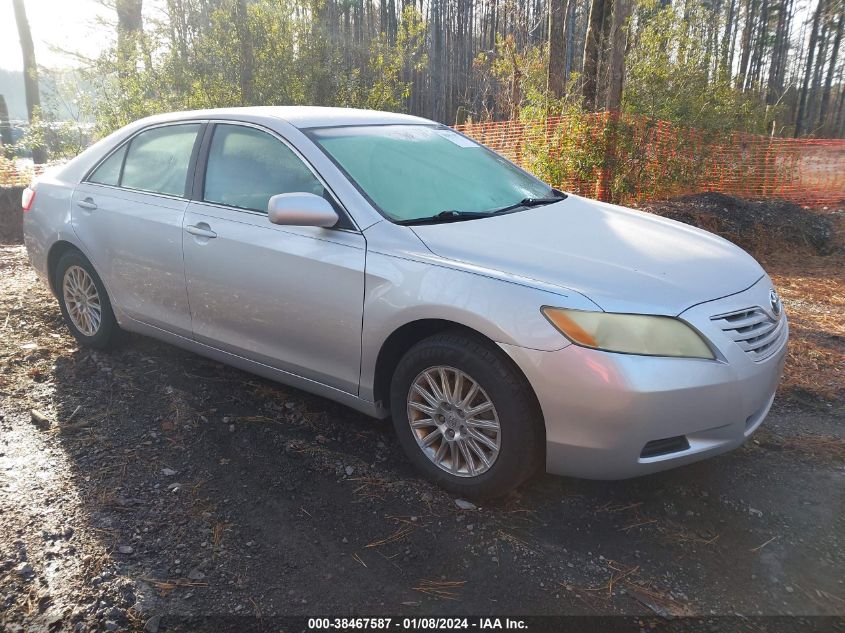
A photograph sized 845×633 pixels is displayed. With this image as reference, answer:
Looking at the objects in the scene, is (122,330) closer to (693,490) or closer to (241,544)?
(241,544)

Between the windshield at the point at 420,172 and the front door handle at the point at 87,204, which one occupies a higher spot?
the windshield at the point at 420,172

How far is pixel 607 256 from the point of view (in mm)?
2898

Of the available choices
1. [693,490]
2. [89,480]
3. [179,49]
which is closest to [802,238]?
[693,490]

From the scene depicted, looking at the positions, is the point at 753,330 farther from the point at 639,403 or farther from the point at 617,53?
the point at 617,53

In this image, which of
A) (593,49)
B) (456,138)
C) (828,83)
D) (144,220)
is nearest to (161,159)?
(144,220)

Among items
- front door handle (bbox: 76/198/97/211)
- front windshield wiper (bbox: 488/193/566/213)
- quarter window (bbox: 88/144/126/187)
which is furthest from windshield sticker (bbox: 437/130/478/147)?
front door handle (bbox: 76/198/97/211)

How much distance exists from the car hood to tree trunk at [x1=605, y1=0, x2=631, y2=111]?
297 inches

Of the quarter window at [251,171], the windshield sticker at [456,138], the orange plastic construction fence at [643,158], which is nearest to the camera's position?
the quarter window at [251,171]

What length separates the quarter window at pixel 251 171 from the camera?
11.3 ft

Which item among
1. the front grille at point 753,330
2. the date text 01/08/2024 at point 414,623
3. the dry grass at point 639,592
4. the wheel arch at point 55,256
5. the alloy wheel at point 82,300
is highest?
the front grille at point 753,330

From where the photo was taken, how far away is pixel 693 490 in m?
3.08

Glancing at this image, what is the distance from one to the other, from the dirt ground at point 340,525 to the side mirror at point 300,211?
1207 mm

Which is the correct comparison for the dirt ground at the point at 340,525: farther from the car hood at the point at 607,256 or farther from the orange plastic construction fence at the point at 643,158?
the orange plastic construction fence at the point at 643,158

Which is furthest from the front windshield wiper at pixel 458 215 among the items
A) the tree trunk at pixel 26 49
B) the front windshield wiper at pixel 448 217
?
the tree trunk at pixel 26 49
